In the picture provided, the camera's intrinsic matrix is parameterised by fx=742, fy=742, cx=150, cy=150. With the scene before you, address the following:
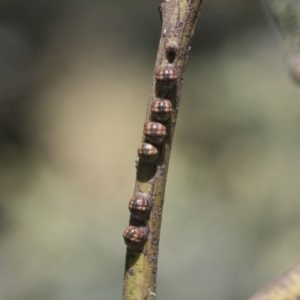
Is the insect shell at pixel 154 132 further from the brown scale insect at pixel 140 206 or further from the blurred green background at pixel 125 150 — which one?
the blurred green background at pixel 125 150

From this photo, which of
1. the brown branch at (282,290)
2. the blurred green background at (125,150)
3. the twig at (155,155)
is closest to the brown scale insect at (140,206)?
the twig at (155,155)

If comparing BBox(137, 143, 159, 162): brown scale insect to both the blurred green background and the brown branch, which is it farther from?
the blurred green background

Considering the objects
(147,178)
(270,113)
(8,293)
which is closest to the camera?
(147,178)

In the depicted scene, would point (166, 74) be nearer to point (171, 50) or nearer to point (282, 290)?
point (171, 50)

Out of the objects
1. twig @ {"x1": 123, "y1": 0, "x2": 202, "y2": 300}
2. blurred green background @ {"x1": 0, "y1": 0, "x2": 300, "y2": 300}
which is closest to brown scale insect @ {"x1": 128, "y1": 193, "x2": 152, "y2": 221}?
twig @ {"x1": 123, "y1": 0, "x2": 202, "y2": 300}

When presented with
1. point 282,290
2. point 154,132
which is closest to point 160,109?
point 154,132

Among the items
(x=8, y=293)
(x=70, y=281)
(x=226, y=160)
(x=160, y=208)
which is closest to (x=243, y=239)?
(x=226, y=160)

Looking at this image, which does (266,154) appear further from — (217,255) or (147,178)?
(147,178)

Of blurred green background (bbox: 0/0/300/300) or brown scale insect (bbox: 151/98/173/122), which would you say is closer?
brown scale insect (bbox: 151/98/173/122)
